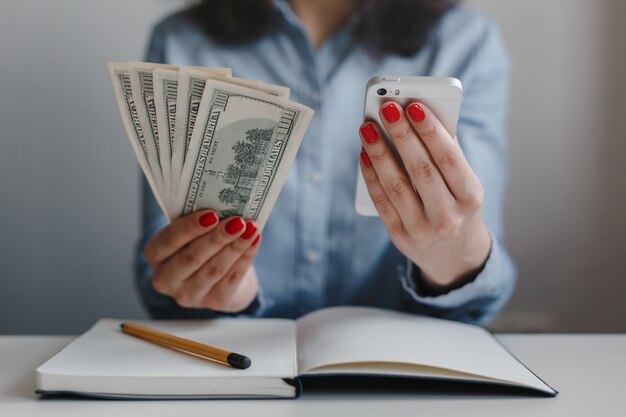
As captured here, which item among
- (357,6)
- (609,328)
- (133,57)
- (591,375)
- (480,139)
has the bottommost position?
(609,328)

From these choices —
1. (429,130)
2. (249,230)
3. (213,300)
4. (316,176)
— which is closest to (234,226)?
(249,230)

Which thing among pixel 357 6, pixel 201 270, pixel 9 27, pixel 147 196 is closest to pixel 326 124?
pixel 357 6

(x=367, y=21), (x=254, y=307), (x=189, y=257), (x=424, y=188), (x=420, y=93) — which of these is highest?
(x=367, y=21)

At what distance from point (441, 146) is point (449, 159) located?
0.02 meters

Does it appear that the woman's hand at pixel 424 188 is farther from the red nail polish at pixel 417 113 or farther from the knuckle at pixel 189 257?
the knuckle at pixel 189 257

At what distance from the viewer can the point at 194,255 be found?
2.65ft

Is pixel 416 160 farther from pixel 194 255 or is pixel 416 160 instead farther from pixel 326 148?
pixel 326 148

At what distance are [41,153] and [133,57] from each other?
0.26 meters

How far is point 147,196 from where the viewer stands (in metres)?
1.21

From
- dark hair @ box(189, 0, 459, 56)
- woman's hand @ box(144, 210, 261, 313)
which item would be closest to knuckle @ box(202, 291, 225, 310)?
woman's hand @ box(144, 210, 261, 313)

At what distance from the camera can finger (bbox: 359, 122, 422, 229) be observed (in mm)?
727

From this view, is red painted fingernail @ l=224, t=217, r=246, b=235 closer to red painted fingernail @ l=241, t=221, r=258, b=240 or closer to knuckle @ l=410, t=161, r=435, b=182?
red painted fingernail @ l=241, t=221, r=258, b=240

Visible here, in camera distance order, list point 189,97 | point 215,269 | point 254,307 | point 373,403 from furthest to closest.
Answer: point 254,307, point 215,269, point 189,97, point 373,403

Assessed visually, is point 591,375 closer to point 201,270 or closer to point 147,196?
point 201,270
